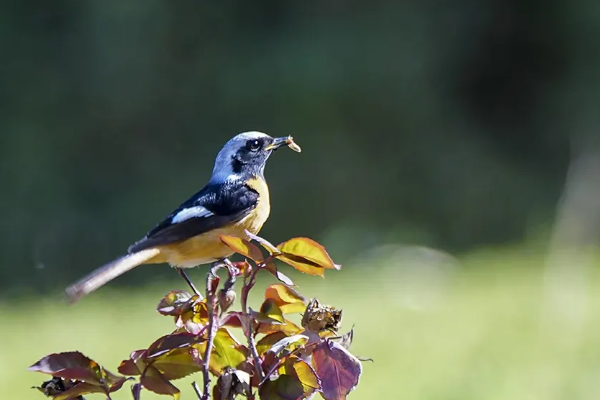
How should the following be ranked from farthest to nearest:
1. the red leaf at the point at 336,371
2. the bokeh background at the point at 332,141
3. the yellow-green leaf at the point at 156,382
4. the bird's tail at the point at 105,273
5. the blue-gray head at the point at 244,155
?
the bokeh background at the point at 332,141
the blue-gray head at the point at 244,155
the bird's tail at the point at 105,273
the yellow-green leaf at the point at 156,382
the red leaf at the point at 336,371

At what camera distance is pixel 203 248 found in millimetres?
2973

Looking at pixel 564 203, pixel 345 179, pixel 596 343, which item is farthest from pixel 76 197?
pixel 596 343

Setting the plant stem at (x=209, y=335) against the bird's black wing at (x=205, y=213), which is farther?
the bird's black wing at (x=205, y=213)

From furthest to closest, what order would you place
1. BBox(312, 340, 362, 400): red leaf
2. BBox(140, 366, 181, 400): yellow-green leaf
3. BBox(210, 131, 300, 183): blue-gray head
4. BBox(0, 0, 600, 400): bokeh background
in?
1. BBox(0, 0, 600, 400): bokeh background
2. BBox(210, 131, 300, 183): blue-gray head
3. BBox(140, 366, 181, 400): yellow-green leaf
4. BBox(312, 340, 362, 400): red leaf

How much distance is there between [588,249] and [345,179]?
7.64 ft

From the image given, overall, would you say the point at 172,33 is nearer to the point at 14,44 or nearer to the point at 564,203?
the point at 14,44

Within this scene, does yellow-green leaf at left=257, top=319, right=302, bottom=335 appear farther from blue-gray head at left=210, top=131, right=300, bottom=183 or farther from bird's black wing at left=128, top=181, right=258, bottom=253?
blue-gray head at left=210, top=131, right=300, bottom=183

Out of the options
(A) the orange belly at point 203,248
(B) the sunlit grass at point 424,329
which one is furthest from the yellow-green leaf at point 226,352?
(B) the sunlit grass at point 424,329

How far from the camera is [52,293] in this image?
7.20 metres

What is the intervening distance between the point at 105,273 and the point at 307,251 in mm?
963

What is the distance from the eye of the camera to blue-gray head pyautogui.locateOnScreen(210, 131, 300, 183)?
3.29m

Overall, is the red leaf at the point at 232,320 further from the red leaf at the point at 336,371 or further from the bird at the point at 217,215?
the bird at the point at 217,215

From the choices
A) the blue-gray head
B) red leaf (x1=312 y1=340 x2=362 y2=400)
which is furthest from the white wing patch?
red leaf (x1=312 y1=340 x2=362 y2=400)

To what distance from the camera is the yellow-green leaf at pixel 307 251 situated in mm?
1625
